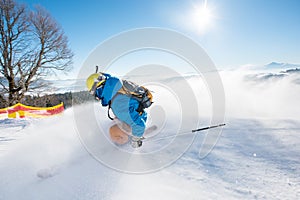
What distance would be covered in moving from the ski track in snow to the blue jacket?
898 mm

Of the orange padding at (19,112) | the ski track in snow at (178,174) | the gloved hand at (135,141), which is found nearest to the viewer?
the ski track in snow at (178,174)

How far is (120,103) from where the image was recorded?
3.23 metres

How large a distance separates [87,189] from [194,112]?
468 cm

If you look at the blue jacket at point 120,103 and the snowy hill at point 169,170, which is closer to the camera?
the snowy hill at point 169,170

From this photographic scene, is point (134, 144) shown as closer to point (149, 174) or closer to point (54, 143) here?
point (149, 174)

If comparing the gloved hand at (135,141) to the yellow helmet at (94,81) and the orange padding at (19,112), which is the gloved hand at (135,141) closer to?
the yellow helmet at (94,81)

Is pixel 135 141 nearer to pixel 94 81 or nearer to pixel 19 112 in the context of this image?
pixel 94 81

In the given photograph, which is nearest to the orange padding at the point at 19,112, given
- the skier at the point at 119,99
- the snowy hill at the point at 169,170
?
the snowy hill at the point at 169,170

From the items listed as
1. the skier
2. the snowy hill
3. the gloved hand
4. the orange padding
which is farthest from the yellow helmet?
the orange padding

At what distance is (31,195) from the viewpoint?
96.8 inches

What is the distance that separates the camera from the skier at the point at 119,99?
317 cm

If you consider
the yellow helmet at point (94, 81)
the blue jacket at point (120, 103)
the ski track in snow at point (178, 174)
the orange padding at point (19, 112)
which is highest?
the yellow helmet at point (94, 81)

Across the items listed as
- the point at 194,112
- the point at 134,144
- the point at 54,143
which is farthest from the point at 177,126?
the point at 54,143

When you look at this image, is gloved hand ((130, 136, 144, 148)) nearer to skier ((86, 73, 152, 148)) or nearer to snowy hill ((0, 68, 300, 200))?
skier ((86, 73, 152, 148))
